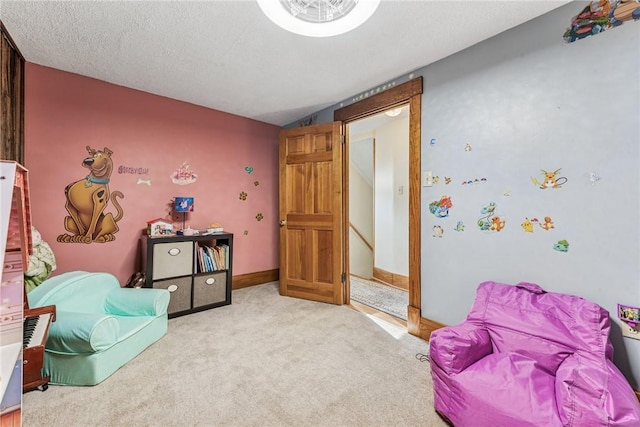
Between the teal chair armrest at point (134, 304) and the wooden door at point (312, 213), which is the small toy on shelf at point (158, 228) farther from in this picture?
the wooden door at point (312, 213)

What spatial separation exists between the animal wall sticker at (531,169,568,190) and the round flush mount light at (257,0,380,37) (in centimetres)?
139

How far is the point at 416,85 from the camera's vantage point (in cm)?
227

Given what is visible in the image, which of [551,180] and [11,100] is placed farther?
[11,100]

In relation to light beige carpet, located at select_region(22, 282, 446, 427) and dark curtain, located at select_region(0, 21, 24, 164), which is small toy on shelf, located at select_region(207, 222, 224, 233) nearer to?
light beige carpet, located at select_region(22, 282, 446, 427)

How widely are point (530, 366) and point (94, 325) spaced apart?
7.57 ft

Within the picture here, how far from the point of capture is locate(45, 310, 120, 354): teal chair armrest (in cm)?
153

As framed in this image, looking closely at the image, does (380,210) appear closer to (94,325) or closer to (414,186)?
(414,186)

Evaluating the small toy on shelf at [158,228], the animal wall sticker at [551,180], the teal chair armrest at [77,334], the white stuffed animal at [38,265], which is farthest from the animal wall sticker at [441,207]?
the white stuffed animal at [38,265]

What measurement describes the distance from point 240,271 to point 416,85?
2.95 m

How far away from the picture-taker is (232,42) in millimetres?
1916

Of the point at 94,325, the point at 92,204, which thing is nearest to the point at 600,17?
the point at 94,325

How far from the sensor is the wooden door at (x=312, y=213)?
297 centimetres

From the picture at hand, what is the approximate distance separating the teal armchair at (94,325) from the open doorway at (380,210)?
203 cm

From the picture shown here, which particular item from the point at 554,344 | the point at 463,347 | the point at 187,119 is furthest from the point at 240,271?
the point at 554,344
